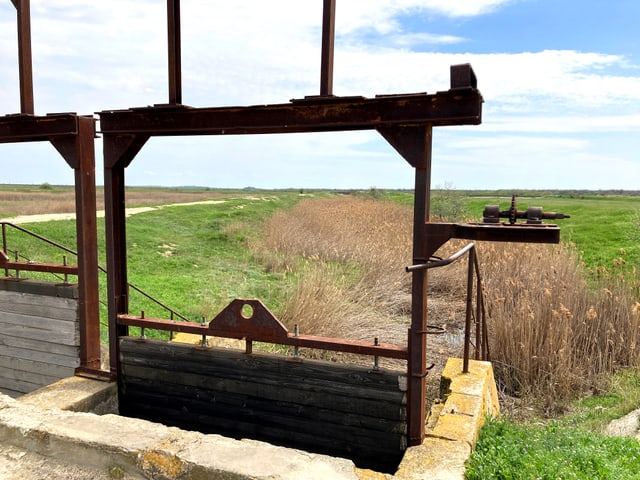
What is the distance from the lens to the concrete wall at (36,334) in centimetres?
535

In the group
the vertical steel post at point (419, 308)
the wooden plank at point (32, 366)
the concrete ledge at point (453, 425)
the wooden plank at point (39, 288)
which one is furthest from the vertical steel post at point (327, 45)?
the wooden plank at point (32, 366)

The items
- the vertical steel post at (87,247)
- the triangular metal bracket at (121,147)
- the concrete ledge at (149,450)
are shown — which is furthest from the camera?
the vertical steel post at (87,247)

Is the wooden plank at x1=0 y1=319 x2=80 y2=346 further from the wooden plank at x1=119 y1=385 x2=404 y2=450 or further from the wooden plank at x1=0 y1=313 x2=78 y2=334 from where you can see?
the wooden plank at x1=119 y1=385 x2=404 y2=450

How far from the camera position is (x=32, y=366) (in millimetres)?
5645

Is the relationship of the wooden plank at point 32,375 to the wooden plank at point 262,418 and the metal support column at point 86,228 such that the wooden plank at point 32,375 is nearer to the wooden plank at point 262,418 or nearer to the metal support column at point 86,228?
the metal support column at point 86,228

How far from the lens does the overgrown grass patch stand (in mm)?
2982

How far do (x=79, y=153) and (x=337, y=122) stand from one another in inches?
91.1

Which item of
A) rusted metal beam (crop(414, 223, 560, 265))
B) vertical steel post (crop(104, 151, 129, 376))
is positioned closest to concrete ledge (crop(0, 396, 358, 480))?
vertical steel post (crop(104, 151, 129, 376))

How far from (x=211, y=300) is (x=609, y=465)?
28.3 ft

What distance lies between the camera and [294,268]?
12547 millimetres

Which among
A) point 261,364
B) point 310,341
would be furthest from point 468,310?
point 261,364

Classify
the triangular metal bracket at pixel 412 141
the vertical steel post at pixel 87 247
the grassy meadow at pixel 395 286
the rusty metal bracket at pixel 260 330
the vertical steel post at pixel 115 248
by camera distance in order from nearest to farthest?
the triangular metal bracket at pixel 412 141 < the rusty metal bracket at pixel 260 330 < the vertical steel post at pixel 115 248 < the vertical steel post at pixel 87 247 < the grassy meadow at pixel 395 286

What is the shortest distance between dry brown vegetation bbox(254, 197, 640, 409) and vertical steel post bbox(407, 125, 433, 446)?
3.19 m

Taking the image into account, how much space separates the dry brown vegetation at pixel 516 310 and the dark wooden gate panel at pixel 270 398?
2.78 meters
